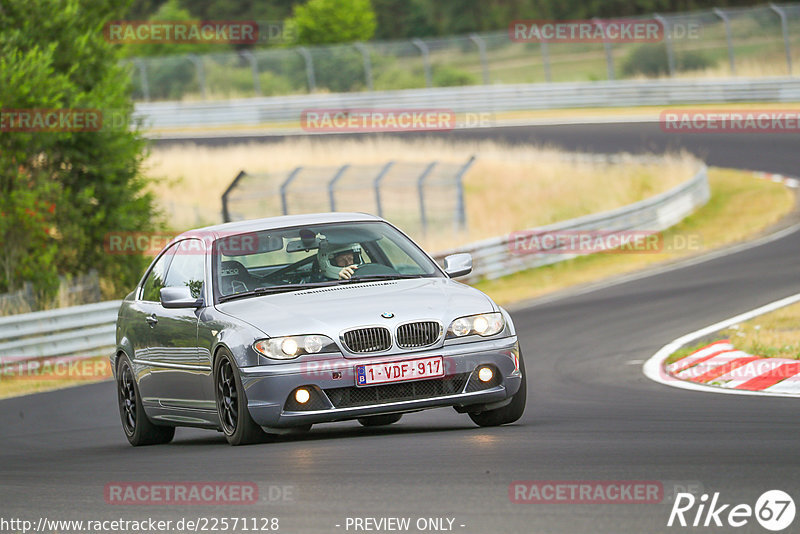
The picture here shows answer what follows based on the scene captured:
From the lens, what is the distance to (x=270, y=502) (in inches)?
243

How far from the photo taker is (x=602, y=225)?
25.0 m

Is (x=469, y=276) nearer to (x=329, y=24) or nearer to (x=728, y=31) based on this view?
(x=728, y=31)

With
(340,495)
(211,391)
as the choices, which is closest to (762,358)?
(211,391)

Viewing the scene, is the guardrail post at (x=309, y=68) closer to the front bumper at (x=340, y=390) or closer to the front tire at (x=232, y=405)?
the front tire at (x=232, y=405)

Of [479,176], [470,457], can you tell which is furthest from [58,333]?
[479,176]

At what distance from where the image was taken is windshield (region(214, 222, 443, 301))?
8797 mm

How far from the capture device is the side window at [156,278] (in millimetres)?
9711

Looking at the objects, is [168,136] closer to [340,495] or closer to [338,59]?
[338,59]

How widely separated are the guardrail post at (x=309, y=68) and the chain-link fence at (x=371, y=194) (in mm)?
14386

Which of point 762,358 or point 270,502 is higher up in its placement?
point 270,502

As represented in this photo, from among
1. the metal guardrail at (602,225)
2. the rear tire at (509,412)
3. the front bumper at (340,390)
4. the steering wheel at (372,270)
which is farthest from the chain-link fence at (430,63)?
the front bumper at (340,390)

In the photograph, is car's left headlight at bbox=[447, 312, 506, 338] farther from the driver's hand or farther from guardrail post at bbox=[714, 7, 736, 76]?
guardrail post at bbox=[714, 7, 736, 76]

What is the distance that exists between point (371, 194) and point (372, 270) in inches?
903

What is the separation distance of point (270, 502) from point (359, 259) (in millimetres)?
3082
